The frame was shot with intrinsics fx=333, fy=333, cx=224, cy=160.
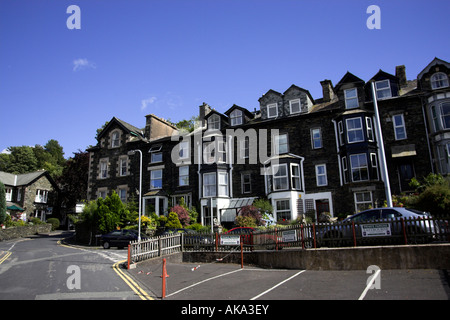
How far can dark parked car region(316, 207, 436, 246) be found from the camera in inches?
481

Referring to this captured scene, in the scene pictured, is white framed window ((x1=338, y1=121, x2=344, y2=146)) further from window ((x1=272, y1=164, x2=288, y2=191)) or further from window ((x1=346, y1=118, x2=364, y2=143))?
window ((x1=272, y1=164, x2=288, y2=191))

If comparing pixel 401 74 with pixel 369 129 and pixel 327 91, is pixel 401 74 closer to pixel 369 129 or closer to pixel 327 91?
pixel 327 91

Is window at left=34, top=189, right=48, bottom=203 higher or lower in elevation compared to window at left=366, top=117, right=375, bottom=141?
lower

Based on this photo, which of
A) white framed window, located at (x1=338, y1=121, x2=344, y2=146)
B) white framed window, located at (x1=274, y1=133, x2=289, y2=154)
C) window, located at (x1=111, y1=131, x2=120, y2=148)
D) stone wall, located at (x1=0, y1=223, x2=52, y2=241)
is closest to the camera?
white framed window, located at (x1=338, y1=121, x2=344, y2=146)

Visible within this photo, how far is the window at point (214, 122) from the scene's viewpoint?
33.2 metres

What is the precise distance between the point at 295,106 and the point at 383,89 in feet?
24.0

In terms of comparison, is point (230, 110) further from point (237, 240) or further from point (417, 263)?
point (417, 263)

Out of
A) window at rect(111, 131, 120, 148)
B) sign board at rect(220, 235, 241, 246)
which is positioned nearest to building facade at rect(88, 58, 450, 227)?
window at rect(111, 131, 120, 148)

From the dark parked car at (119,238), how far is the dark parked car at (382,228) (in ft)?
51.8

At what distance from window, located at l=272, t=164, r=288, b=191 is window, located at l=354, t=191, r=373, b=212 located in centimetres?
558

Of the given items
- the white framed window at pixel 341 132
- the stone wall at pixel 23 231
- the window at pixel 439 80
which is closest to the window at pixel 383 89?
the window at pixel 439 80

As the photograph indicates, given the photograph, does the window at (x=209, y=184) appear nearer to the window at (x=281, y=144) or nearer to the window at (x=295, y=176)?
the window at (x=281, y=144)

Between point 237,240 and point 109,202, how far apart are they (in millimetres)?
17649
